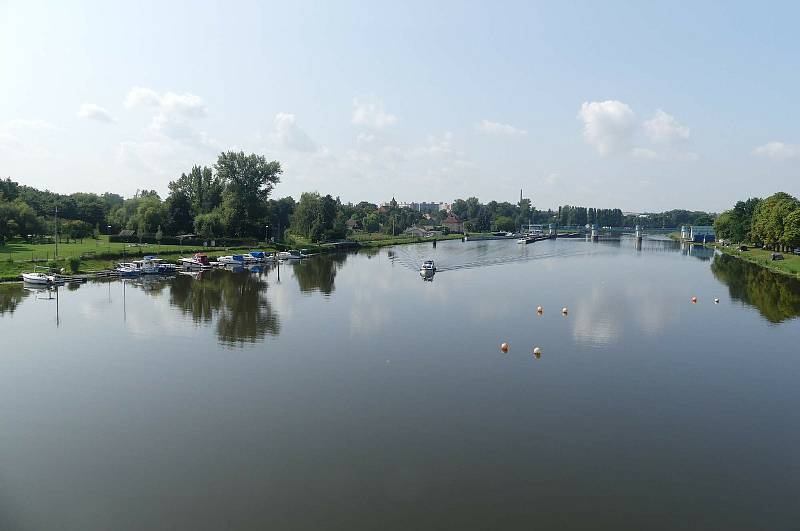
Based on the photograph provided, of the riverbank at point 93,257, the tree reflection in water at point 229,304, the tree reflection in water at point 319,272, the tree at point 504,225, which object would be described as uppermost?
the tree at point 504,225

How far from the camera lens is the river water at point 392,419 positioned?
12820 millimetres

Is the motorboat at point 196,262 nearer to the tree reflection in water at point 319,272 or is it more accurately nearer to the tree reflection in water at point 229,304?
the tree reflection in water at point 229,304

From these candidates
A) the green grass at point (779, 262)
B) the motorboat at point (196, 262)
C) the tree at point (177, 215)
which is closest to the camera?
the motorboat at point (196, 262)

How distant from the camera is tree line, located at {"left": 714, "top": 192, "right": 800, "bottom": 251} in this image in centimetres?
7669

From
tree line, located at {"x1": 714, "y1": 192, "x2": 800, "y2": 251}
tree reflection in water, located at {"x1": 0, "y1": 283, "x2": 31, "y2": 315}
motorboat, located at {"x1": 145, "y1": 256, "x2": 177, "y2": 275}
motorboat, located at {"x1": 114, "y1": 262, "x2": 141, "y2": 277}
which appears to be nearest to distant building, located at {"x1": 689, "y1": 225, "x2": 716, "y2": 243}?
tree line, located at {"x1": 714, "y1": 192, "x2": 800, "y2": 251}

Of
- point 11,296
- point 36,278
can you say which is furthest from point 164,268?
point 11,296

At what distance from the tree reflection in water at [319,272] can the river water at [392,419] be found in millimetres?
11698

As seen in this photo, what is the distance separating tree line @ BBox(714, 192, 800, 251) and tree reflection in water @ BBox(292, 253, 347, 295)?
6195cm

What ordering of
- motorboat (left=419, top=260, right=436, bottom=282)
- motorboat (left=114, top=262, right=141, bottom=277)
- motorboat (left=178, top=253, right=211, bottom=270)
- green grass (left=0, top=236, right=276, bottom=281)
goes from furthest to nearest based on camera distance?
motorboat (left=178, top=253, right=211, bottom=270) → motorboat (left=419, top=260, right=436, bottom=282) → motorboat (left=114, top=262, right=141, bottom=277) → green grass (left=0, top=236, right=276, bottom=281)

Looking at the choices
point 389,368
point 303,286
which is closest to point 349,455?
point 389,368

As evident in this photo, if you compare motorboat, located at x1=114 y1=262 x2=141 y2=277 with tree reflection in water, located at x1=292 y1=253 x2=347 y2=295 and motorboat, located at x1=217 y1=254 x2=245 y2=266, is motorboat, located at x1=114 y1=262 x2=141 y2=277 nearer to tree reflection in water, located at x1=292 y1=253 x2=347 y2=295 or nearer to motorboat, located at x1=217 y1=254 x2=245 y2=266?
motorboat, located at x1=217 y1=254 x2=245 y2=266

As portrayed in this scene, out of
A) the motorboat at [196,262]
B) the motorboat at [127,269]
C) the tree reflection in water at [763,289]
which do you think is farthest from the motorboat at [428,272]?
the motorboat at [127,269]

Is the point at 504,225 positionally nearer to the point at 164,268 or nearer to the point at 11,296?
the point at 164,268

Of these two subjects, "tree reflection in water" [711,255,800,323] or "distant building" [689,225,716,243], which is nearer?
"tree reflection in water" [711,255,800,323]
